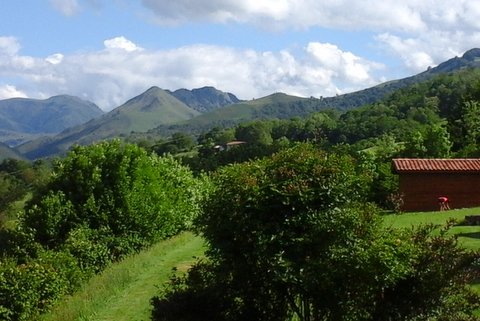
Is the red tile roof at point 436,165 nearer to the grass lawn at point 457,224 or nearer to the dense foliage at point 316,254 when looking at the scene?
the grass lawn at point 457,224

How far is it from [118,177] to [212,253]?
1916cm

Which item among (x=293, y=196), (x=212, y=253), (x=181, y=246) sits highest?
(x=293, y=196)

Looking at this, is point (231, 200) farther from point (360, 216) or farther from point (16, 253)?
point (16, 253)

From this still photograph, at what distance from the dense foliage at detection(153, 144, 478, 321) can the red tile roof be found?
17.9 m

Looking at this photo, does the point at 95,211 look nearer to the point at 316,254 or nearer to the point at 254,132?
the point at 316,254

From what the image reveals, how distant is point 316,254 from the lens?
8539 mm

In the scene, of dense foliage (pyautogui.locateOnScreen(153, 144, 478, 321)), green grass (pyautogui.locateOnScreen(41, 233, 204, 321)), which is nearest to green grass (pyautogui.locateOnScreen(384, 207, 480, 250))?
dense foliage (pyautogui.locateOnScreen(153, 144, 478, 321))

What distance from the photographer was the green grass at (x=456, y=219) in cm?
1456

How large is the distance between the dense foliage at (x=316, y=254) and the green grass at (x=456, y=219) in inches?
117

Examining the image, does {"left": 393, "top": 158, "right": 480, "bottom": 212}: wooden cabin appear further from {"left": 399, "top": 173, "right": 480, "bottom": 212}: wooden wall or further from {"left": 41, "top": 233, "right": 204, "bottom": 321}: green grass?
{"left": 41, "top": 233, "right": 204, "bottom": 321}: green grass

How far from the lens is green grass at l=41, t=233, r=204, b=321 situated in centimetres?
1198

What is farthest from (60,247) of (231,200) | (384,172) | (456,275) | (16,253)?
(456,275)

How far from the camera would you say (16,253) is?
26438mm

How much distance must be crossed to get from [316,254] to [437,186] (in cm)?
1961
